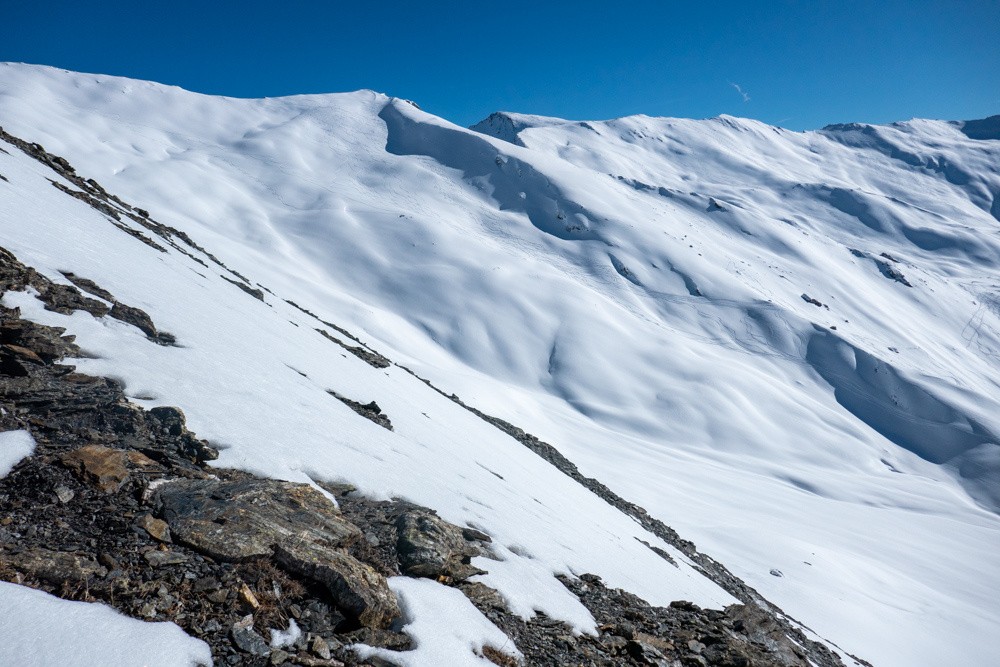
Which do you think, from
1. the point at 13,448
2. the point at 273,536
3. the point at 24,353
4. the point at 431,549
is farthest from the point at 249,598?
the point at 24,353

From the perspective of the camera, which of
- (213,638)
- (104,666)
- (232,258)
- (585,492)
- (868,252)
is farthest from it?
(868,252)

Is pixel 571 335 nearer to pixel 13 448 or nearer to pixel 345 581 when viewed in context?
pixel 345 581

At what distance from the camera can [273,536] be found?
547 centimetres

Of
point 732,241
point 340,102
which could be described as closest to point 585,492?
point 732,241

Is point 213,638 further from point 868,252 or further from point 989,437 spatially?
point 868,252

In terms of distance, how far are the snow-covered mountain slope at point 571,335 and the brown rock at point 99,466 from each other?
1.48 metres

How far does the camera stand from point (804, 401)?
69.8 m

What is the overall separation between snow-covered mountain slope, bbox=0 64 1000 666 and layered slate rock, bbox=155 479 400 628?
1245 millimetres

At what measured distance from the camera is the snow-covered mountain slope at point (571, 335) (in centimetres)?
1086

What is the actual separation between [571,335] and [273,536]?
204 feet

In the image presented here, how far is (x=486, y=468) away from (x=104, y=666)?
10.8 m

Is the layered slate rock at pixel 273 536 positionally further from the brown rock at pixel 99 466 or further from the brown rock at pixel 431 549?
the brown rock at pixel 431 549

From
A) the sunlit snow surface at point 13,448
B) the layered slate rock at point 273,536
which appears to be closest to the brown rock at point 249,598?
the layered slate rock at point 273,536

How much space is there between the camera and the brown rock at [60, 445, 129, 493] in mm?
5184
